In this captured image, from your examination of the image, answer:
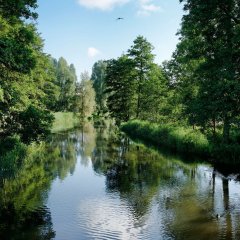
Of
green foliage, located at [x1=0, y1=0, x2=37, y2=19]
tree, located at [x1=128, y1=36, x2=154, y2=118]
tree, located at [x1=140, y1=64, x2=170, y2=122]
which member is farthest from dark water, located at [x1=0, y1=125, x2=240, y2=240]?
tree, located at [x1=128, y1=36, x2=154, y2=118]

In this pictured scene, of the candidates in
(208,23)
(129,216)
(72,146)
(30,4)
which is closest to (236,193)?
(129,216)

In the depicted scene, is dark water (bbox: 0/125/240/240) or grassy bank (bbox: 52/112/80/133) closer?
dark water (bbox: 0/125/240/240)

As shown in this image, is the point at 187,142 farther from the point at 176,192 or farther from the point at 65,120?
the point at 65,120

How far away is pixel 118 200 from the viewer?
18750 millimetres

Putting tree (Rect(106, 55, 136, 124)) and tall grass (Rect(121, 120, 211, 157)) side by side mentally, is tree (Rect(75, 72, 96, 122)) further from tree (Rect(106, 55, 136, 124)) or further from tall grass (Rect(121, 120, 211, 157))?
tall grass (Rect(121, 120, 211, 157))

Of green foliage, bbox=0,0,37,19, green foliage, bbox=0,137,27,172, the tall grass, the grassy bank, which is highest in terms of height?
green foliage, bbox=0,0,37,19

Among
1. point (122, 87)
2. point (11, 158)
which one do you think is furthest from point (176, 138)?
point (122, 87)

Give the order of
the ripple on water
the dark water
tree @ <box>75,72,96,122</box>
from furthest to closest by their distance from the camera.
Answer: tree @ <box>75,72,96,122</box>, the dark water, the ripple on water

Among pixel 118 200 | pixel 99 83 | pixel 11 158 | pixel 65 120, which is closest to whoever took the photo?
pixel 118 200

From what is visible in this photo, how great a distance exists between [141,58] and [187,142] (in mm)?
30593

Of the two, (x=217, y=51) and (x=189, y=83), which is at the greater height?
(x=217, y=51)

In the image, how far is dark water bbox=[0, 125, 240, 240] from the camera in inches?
566

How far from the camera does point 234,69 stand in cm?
2308

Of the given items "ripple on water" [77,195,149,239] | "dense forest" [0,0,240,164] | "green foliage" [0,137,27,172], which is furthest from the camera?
"green foliage" [0,137,27,172]
